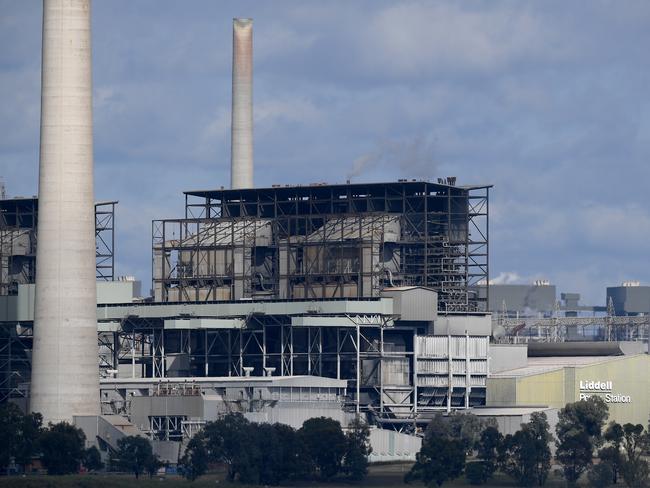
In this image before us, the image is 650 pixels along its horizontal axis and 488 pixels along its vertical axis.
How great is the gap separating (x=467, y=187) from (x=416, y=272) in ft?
34.8

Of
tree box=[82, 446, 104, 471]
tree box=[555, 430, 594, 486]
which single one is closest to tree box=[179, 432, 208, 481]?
tree box=[82, 446, 104, 471]

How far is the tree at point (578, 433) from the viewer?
130 meters

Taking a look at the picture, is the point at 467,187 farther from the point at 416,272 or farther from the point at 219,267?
the point at 219,267

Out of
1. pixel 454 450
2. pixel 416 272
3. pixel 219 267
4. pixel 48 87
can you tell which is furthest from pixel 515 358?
pixel 48 87

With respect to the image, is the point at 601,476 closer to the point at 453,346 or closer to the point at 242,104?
the point at 453,346

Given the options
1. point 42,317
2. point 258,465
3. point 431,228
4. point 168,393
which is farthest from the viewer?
point 431,228

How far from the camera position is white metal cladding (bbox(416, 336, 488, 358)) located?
538 ft

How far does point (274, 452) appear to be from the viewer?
12388 cm

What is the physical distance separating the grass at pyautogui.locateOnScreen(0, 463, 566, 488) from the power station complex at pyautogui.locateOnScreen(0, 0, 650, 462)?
11900 mm

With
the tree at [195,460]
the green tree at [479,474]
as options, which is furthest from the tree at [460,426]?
the tree at [195,460]

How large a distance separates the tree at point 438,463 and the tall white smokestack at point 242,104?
74.1m

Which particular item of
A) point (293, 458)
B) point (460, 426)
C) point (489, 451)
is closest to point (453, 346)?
point (460, 426)

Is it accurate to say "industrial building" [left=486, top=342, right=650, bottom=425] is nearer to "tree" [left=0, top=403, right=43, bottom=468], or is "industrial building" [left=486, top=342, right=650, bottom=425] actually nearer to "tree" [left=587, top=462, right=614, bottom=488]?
"tree" [left=587, top=462, right=614, bottom=488]

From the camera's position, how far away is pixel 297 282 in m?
171
